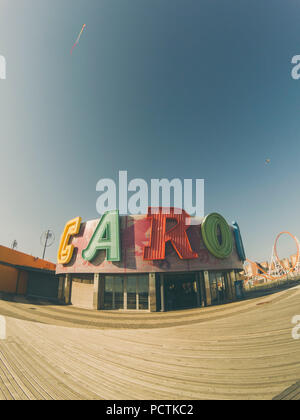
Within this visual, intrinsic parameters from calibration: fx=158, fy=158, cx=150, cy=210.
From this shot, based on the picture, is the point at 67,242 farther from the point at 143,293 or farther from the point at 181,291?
the point at 181,291

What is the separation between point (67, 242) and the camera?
24000mm

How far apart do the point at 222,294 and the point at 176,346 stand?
19.2 meters

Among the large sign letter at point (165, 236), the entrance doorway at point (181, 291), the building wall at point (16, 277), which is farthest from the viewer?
the building wall at point (16, 277)

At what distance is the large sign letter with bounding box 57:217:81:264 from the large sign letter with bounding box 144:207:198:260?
11332 mm

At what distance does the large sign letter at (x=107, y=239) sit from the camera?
63.3ft

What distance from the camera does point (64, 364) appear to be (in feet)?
18.2

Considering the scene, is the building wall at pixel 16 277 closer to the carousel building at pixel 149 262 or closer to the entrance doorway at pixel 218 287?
the carousel building at pixel 149 262

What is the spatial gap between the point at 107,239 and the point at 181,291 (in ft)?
38.7

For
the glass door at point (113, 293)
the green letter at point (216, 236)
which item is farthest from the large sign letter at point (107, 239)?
the green letter at point (216, 236)

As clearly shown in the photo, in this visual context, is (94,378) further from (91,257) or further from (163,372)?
(91,257)

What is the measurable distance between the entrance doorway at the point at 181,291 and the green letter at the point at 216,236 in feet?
15.1

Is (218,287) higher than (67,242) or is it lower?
lower

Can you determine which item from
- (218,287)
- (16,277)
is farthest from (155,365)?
(16,277)
